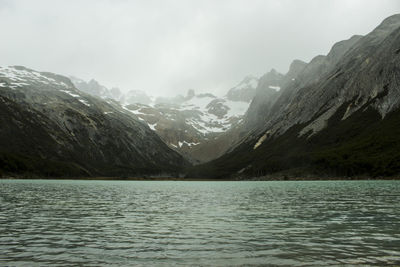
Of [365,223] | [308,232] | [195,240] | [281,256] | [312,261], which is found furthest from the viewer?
[365,223]

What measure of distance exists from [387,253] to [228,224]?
14.2 meters

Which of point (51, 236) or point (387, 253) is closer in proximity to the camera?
point (387, 253)

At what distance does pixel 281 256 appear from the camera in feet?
60.7

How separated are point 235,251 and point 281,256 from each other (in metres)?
2.67

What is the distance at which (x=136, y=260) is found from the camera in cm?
1814

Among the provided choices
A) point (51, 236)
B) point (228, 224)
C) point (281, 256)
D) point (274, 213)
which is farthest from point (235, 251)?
point (274, 213)

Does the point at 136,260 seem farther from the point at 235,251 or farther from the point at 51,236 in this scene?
the point at 51,236

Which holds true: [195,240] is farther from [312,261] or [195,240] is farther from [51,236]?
[51,236]

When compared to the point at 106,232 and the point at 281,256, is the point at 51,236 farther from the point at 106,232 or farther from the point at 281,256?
the point at 281,256

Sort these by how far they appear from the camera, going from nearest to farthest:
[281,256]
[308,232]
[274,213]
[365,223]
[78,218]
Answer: [281,256] → [308,232] → [365,223] → [78,218] → [274,213]

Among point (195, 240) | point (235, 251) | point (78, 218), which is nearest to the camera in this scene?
point (235, 251)

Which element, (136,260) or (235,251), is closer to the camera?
(136,260)

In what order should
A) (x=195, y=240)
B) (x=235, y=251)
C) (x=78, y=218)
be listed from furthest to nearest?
1. (x=78, y=218)
2. (x=195, y=240)
3. (x=235, y=251)

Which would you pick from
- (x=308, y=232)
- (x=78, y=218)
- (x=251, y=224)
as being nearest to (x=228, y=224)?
(x=251, y=224)
